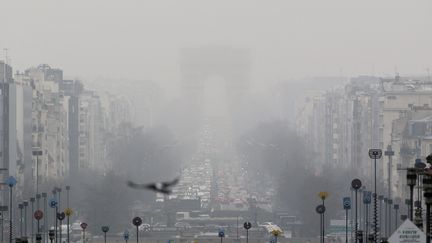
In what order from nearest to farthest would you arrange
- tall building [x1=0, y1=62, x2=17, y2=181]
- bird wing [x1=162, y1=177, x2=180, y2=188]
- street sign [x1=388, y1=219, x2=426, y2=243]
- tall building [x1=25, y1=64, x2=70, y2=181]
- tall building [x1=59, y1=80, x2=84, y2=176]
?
1. bird wing [x1=162, y1=177, x2=180, y2=188]
2. street sign [x1=388, y1=219, x2=426, y2=243]
3. tall building [x1=0, y1=62, x2=17, y2=181]
4. tall building [x1=25, y1=64, x2=70, y2=181]
5. tall building [x1=59, y1=80, x2=84, y2=176]

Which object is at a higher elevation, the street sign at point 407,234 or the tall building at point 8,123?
the tall building at point 8,123

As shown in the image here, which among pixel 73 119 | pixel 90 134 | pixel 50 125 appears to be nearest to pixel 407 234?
pixel 50 125

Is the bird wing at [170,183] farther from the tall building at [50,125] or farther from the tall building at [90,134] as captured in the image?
the tall building at [90,134]

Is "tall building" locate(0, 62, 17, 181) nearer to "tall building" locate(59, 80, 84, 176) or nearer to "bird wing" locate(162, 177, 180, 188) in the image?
"tall building" locate(59, 80, 84, 176)

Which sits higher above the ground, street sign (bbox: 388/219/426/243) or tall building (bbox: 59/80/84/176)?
tall building (bbox: 59/80/84/176)

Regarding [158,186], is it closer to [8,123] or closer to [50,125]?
[8,123]

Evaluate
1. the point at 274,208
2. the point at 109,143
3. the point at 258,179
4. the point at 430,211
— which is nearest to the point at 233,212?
the point at 274,208

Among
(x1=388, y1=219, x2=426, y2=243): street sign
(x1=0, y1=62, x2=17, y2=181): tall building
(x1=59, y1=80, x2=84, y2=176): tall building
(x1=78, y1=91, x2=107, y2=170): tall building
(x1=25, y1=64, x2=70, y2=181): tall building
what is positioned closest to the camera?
(x1=388, y1=219, x2=426, y2=243): street sign

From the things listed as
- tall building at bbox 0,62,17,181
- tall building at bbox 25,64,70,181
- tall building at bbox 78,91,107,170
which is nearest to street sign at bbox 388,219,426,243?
tall building at bbox 0,62,17,181

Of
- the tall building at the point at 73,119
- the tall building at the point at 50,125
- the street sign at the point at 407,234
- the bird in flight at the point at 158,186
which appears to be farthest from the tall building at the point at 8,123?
the bird in flight at the point at 158,186
